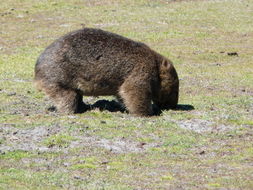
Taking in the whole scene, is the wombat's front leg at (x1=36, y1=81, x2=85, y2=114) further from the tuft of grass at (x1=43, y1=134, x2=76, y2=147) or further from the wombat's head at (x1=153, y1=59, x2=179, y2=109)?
the tuft of grass at (x1=43, y1=134, x2=76, y2=147)

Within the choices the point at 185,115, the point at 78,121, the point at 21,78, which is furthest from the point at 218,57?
the point at 78,121

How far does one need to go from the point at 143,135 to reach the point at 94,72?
2144mm

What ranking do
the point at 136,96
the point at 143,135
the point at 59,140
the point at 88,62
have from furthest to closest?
the point at 136,96, the point at 88,62, the point at 143,135, the point at 59,140

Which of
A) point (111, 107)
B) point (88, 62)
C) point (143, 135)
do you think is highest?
point (88, 62)

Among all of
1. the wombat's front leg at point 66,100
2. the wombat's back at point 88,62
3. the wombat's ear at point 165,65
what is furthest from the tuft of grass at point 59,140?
the wombat's ear at point 165,65

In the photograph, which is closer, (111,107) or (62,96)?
(62,96)

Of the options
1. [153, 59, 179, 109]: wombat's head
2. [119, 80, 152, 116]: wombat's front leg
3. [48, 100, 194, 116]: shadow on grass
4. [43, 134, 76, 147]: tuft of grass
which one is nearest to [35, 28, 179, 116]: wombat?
[119, 80, 152, 116]: wombat's front leg

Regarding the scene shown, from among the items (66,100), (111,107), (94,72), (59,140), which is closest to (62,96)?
(66,100)

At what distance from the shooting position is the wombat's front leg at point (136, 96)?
44.7 ft

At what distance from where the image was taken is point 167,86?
14.1 meters

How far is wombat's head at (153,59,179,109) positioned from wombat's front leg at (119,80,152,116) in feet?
1.68

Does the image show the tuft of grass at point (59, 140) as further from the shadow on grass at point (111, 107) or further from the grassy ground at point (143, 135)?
the shadow on grass at point (111, 107)

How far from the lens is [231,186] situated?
30.3 feet

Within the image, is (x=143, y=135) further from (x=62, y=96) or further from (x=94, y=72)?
(x=62, y=96)
